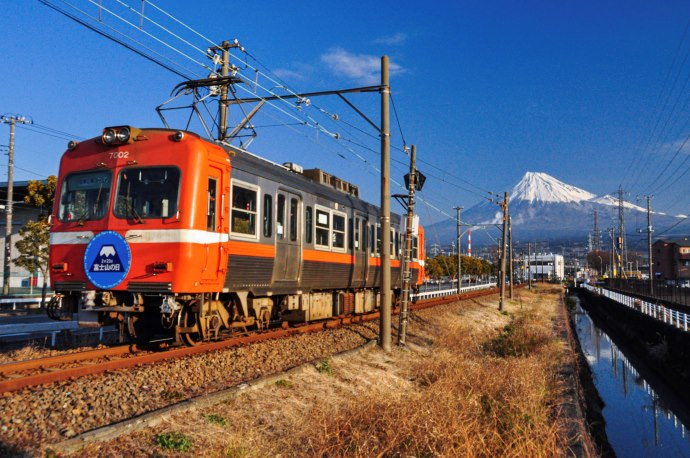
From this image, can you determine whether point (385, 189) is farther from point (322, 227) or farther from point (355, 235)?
point (355, 235)

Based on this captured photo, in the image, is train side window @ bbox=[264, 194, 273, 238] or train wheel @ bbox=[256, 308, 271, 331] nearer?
train side window @ bbox=[264, 194, 273, 238]

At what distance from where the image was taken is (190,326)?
416 inches

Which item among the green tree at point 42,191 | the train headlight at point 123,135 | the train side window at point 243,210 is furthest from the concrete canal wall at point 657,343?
the green tree at point 42,191

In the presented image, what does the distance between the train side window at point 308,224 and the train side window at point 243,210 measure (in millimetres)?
2372

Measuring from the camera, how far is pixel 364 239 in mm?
17578

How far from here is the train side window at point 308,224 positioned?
1355 centimetres

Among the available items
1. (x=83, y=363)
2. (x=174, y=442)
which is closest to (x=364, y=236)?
(x=83, y=363)

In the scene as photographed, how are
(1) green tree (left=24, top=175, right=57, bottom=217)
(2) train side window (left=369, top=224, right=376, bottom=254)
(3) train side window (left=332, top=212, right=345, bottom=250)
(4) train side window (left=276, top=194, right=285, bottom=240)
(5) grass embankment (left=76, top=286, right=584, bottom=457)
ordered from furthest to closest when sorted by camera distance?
(1) green tree (left=24, top=175, right=57, bottom=217) → (2) train side window (left=369, top=224, right=376, bottom=254) → (3) train side window (left=332, top=212, right=345, bottom=250) → (4) train side window (left=276, top=194, right=285, bottom=240) → (5) grass embankment (left=76, top=286, right=584, bottom=457)

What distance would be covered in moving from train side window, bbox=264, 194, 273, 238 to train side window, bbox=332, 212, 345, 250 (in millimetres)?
3530

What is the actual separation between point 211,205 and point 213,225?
35 cm

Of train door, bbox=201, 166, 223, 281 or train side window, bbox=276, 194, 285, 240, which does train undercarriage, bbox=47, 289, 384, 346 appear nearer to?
train door, bbox=201, 166, 223, 281

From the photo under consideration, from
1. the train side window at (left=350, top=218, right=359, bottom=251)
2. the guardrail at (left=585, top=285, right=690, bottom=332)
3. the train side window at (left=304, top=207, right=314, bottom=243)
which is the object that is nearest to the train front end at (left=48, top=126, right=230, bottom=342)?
the train side window at (left=304, top=207, right=314, bottom=243)

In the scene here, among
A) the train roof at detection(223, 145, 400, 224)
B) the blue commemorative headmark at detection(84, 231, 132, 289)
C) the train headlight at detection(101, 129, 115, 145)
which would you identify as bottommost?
the blue commemorative headmark at detection(84, 231, 132, 289)

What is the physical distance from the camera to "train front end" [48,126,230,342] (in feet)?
31.3
